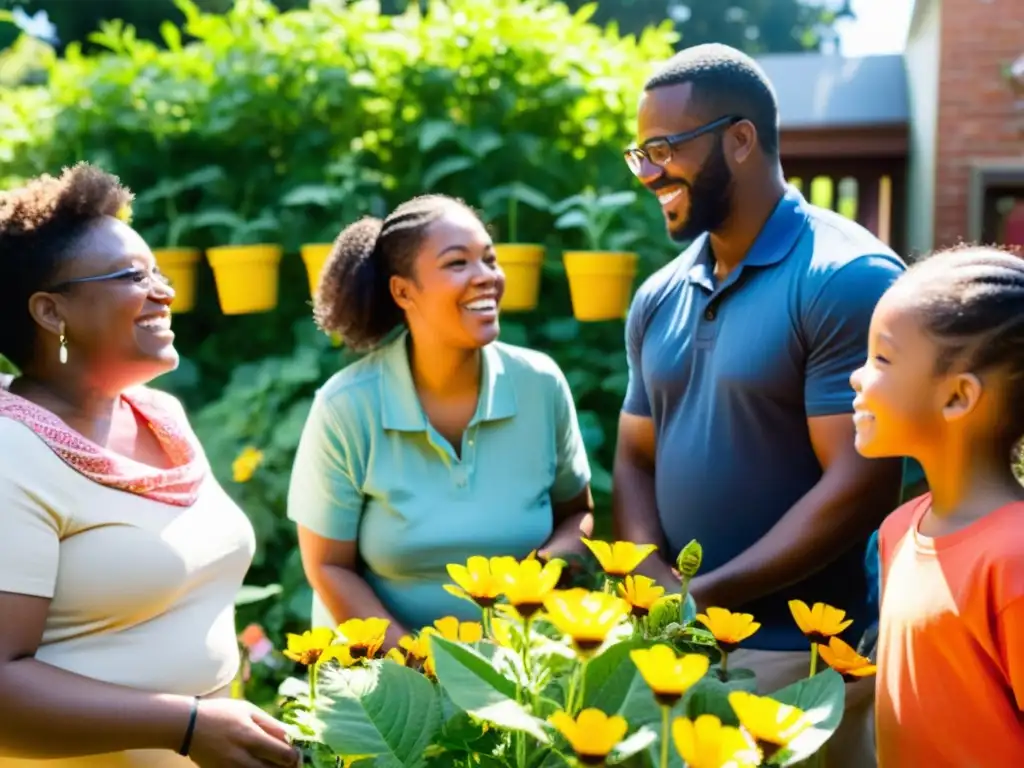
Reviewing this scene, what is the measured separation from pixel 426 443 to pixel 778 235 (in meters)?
0.86

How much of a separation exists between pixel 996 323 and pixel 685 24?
60.7ft

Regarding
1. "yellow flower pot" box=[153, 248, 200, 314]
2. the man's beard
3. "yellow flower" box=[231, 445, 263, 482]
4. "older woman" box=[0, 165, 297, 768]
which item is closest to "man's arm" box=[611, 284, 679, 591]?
the man's beard

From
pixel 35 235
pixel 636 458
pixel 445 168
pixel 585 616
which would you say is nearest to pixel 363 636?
pixel 585 616

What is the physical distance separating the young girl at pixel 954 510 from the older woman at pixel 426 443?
94 cm

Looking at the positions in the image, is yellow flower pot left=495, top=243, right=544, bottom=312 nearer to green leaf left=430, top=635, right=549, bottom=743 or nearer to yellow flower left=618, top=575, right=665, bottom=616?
yellow flower left=618, top=575, right=665, bottom=616

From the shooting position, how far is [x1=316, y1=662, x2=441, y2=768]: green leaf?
97 centimetres

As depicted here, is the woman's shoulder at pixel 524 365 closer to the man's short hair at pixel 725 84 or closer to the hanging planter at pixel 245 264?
the man's short hair at pixel 725 84

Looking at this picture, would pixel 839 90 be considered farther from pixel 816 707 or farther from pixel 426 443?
pixel 816 707

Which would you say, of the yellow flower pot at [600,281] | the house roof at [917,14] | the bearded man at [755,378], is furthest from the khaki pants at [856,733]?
the house roof at [917,14]

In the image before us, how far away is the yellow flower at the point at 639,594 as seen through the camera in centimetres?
110

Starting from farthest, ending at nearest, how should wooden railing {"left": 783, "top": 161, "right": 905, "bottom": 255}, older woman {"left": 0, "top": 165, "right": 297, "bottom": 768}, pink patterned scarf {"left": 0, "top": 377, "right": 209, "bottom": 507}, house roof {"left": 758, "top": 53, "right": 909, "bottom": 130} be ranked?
1. wooden railing {"left": 783, "top": 161, "right": 905, "bottom": 255}
2. house roof {"left": 758, "top": 53, "right": 909, "bottom": 130}
3. pink patterned scarf {"left": 0, "top": 377, "right": 209, "bottom": 507}
4. older woman {"left": 0, "top": 165, "right": 297, "bottom": 768}

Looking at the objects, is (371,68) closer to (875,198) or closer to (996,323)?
(996,323)

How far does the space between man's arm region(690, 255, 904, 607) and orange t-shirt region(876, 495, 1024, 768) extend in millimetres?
507

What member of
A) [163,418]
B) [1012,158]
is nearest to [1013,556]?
[163,418]
